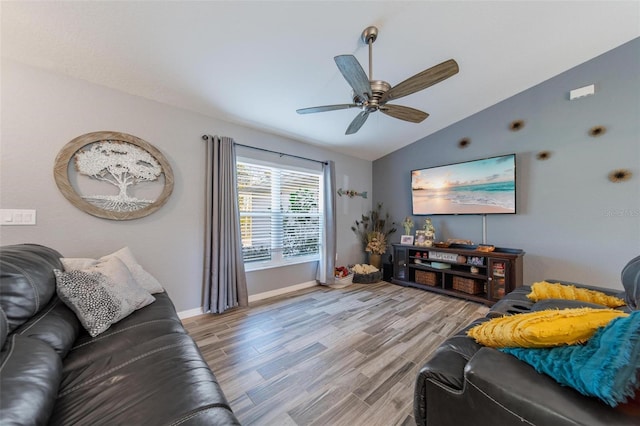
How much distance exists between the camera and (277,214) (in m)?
3.43

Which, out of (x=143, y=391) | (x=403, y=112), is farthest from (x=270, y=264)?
(x=403, y=112)

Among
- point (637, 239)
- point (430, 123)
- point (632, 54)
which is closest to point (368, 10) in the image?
point (430, 123)

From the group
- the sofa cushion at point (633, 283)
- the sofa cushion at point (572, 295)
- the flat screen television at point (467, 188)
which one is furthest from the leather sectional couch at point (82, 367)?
the flat screen television at point (467, 188)

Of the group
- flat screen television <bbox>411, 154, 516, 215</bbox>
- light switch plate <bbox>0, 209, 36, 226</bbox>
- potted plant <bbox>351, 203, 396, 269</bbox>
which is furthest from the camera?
potted plant <bbox>351, 203, 396, 269</bbox>

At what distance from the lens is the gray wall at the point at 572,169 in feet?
8.17

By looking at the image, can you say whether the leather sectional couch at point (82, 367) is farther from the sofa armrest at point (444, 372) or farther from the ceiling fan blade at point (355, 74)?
the ceiling fan blade at point (355, 74)

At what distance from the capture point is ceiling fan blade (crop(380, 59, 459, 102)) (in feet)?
5.09

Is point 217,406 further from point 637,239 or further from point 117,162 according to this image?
point 637,239

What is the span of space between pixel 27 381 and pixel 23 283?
650 millimetres

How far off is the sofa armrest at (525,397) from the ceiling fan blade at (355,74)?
1.67 m

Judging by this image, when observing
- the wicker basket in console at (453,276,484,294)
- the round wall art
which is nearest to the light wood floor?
the wicker basket in console at (453,276,484,294)

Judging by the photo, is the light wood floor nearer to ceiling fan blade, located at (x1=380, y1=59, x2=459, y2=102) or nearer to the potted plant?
the potted plant

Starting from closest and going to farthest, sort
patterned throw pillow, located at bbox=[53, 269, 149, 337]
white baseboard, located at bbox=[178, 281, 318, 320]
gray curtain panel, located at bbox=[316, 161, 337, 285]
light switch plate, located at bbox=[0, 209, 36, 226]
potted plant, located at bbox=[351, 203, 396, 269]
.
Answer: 1. patterned throw pillow, located at bbox=[53, 269, 149, 337]
2. light switch plate, located at bbox=[0, 209, 36, 226]
3. white baseboard, located at bbox=[178, 281, 318, 320]
4. gray curtain panel, located at bbox=[316, 161, 337, 285]
5. potted plant, located at bbox=[351, 203, 396, 269]

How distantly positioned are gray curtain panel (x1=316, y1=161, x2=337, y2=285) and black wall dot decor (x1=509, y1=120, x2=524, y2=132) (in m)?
2.62
